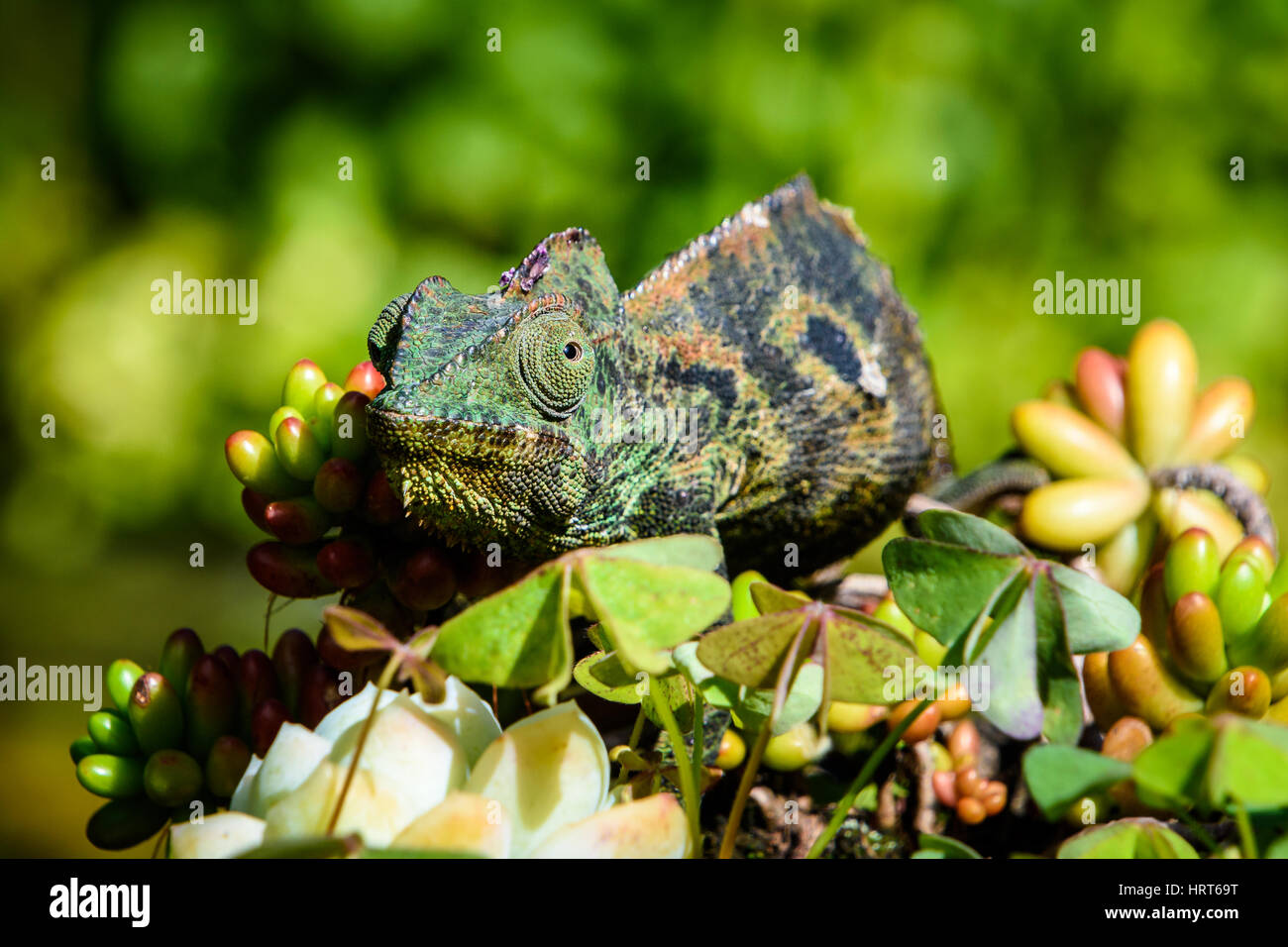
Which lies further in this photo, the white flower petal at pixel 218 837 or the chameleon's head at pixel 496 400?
the chameleon's head at pixel 496 400

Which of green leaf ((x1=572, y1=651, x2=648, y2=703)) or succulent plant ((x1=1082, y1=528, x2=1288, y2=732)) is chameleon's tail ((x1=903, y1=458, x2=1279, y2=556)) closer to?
succulent plant ((x1=1082, y1=528, x2=1288, y2=732))

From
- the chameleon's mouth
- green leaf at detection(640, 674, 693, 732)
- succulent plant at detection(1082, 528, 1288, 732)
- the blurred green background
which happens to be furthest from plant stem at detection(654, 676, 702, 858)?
the blurred green background

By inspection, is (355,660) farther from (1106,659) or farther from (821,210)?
(821,210)

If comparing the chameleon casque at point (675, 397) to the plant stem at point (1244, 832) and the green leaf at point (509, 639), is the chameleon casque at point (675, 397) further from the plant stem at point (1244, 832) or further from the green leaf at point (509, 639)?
the plant stem at point (1244, 832)

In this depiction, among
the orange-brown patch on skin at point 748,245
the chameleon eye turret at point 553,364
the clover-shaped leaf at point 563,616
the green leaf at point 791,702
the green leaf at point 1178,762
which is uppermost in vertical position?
→ the orange-brown patch on skin at point 748,245

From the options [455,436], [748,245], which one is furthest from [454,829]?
[748,245]

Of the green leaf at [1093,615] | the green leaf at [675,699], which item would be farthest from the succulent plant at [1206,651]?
the green leaf at [675,699]
